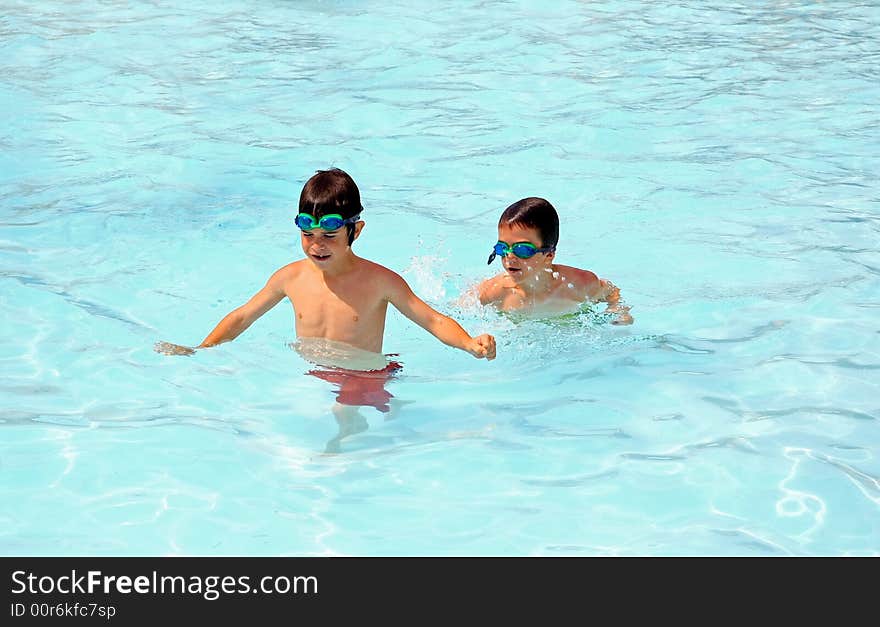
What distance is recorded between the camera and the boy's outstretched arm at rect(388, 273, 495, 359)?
4.60 m

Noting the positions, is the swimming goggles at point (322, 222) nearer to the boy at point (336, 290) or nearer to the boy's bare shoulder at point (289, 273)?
the boy at point (336, 290)

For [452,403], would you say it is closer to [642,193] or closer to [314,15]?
[642,193]

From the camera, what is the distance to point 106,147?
8.84 m

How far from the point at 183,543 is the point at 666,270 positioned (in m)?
3.80

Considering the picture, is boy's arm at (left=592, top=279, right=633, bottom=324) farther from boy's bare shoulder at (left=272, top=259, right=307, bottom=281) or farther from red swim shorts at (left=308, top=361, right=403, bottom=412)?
boy's bare shoulder at (left=272, top=259, right=307, bottom=281)

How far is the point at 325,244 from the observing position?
484 cm

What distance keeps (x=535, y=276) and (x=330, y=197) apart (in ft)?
4.60

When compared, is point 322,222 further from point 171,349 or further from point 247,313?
point 171,349

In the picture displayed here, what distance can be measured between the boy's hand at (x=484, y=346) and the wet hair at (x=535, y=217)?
39.8 inches

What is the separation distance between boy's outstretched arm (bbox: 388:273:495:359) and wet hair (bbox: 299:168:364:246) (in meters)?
0.38

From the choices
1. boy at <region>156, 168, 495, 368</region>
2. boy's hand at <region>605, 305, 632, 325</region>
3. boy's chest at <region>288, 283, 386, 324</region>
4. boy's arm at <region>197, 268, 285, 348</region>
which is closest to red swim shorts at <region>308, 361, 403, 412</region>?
boy at <region>156, 168, 495, 368</region>

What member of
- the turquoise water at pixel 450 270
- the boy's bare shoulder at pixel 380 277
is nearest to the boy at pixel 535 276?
the turquoise water at pixel 450 270

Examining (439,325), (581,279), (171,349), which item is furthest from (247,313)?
(581,279)
